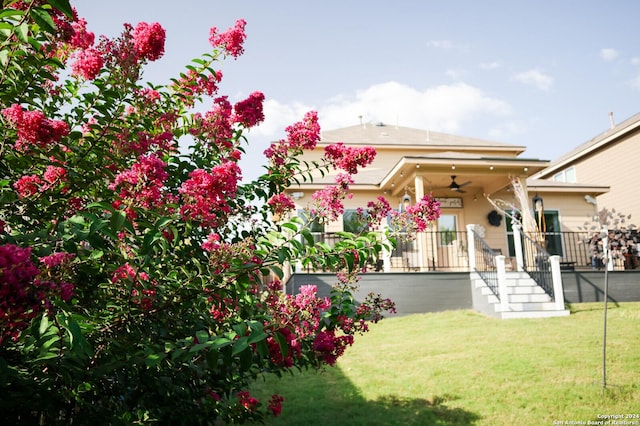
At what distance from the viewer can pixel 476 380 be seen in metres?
5.50

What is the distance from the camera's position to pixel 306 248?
2.18m

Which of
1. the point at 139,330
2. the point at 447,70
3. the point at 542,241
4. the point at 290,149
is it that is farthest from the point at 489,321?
the point at 139,330

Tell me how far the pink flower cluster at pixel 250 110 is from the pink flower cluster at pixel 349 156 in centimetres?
53

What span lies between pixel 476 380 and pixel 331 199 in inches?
168

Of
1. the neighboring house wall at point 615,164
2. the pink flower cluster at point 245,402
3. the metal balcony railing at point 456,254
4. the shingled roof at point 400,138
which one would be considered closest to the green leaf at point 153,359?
the pink flower cluster at point 245,402

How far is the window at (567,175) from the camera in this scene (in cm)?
2201

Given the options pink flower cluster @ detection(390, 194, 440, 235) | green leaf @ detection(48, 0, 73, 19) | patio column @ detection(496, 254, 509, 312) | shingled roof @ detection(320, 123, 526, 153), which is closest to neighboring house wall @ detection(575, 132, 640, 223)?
shingled roof @ detection(320, 123, 526, 153)

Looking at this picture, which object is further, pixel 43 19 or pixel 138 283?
pixel 138 283

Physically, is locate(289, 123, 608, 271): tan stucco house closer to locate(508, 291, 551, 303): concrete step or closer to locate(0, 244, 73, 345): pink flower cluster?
locate(508, 291, 551, 303): concrete step

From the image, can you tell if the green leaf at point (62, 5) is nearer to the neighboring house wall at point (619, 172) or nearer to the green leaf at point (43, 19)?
the green leaf at point (43, 19)

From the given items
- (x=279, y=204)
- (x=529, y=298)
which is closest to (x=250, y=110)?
(x=279, y=204)

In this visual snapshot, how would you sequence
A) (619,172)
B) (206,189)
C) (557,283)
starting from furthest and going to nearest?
(619,172) < (557,283) < (206,189)

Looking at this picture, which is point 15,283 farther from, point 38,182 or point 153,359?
point 38,182

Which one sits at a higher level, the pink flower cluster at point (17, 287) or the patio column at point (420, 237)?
the patio column at point (420, 237)
